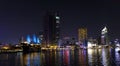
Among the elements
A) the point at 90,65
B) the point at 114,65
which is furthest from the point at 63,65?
the point at 114,65

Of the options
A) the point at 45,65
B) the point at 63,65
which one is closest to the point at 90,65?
the point at 63,65

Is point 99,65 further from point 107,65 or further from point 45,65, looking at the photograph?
point 45,65

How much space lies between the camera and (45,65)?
232 ft

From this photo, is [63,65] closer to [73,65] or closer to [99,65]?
[73,65]

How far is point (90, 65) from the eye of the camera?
6894cm

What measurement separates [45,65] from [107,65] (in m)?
15.1

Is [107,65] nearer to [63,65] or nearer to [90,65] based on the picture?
[90,65]

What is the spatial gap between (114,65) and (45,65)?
16709mm

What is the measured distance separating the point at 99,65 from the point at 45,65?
13.2 meters

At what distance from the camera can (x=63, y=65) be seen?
70938 millimetres

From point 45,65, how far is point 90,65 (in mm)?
11043

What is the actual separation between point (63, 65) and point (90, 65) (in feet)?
22.2

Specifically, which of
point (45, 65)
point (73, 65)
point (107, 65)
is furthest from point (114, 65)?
point (45, 65)

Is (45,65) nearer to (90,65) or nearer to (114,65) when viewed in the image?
(90,65)
